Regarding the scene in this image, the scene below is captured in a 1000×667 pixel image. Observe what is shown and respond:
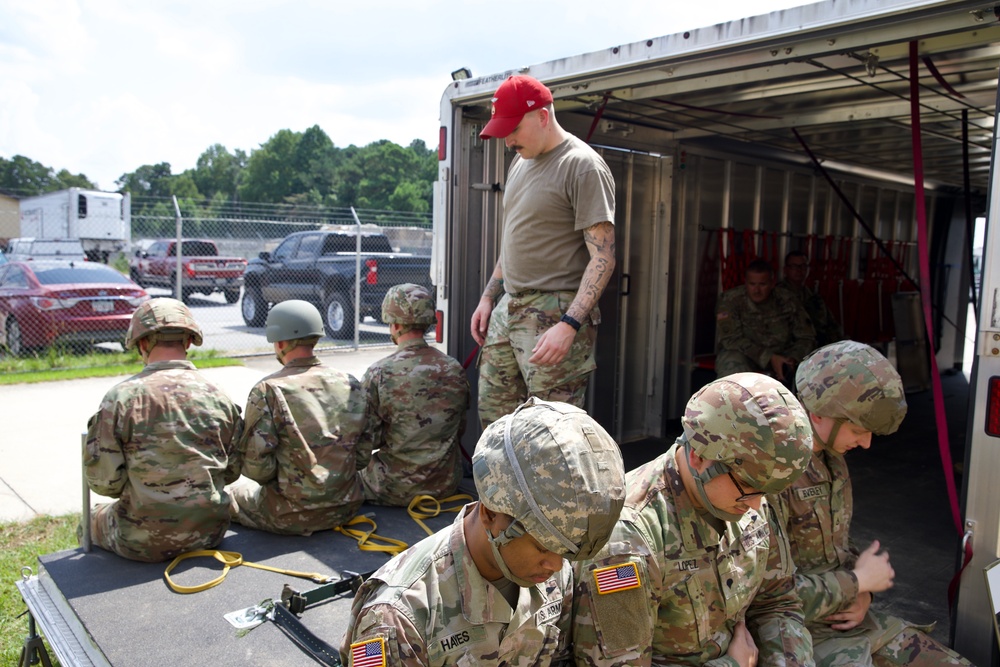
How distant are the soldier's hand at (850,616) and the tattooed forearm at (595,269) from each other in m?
1.53

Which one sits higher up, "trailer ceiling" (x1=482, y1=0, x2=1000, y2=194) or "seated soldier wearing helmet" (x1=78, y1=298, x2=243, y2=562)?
"trailer ceiling" (x1=482, y1=0, x2=1000, y2=194)

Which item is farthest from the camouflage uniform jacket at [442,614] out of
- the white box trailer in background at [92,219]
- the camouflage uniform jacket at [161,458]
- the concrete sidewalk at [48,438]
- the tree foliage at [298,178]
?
the tree foliage at [298,178]

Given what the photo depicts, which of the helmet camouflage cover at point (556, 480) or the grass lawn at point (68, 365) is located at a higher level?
the helmet camouflage cover at point (556, 480)

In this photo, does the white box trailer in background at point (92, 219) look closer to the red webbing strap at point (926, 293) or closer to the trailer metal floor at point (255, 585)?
the trailer metal floor at point (255, 585)

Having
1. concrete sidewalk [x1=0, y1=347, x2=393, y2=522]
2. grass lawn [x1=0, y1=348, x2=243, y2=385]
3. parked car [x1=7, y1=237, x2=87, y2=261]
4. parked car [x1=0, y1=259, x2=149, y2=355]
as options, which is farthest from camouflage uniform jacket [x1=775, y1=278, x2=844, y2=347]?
parked car [x1=7, y1=237, x2=87, y2=261]

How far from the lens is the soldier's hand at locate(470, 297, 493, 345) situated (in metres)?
4.12

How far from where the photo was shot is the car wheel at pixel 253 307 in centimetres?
1370

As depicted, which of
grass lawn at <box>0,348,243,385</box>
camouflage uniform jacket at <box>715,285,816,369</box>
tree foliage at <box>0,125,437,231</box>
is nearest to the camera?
camouflage uniform jacket at <box>715,285,816,369</box>

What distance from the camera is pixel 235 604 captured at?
9.62 ft

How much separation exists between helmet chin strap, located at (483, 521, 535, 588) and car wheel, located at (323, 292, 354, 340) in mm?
11289

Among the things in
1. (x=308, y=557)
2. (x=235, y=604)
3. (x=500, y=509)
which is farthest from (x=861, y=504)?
(x=500, y=509)

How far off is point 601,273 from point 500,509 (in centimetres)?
220

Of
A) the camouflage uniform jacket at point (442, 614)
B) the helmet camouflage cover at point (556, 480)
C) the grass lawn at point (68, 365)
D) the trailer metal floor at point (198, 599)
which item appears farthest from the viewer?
the grass lawn at point (68, 365)

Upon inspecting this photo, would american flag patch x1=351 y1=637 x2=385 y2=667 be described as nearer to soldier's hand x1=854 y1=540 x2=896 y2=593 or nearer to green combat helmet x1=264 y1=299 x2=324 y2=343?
soldier's hand x1=854 y1=540 x2=896 y2=593
